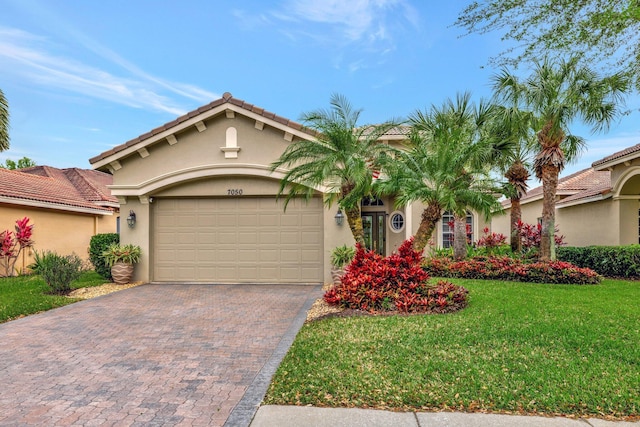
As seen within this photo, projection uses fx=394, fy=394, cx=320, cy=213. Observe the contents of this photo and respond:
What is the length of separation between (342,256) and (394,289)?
302 centimetres

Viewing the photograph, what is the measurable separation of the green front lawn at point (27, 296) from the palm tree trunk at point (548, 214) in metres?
13.7

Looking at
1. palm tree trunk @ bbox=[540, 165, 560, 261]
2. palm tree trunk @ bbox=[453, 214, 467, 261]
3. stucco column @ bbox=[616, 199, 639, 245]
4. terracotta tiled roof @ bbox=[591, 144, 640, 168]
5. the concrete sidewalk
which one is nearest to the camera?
the concrete sidewalk

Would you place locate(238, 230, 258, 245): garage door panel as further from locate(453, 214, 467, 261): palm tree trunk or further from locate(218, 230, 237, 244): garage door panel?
locate(453, 214, 467, 261): palm tree trunk

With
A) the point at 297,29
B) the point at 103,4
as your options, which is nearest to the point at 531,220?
the point at 297,29

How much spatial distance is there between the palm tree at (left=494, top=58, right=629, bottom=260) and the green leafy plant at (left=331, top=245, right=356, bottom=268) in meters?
6.59

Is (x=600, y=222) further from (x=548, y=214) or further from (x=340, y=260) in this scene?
(x=340, y=260)

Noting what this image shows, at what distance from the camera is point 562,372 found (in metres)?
4.42

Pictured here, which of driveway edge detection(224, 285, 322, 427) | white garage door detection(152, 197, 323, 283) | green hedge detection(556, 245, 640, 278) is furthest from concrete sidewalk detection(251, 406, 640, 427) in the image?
green hedge detection(556, 245, 640, 278)

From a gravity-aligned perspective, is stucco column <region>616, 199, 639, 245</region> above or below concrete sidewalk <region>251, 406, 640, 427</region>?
above

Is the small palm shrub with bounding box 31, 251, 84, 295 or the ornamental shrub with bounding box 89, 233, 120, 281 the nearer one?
the small palm shrub with bounding box 31, 251, 84, 295

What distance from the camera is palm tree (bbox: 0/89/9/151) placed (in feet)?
47.0

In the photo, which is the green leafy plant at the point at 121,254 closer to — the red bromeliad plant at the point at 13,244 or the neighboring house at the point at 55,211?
the red bromeliad plant at the point at 13,244

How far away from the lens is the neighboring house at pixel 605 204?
1443cm

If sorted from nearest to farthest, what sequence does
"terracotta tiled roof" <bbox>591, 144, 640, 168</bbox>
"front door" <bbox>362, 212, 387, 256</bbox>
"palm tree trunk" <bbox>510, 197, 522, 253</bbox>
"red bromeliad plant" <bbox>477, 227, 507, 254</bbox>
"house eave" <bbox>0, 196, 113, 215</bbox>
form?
"terracotta tiled roof" <bbox>591, 144, 640, 168</bbox>, "house eave" <bbox>0, 196, 113, 215</bbox>, "front door" <bbox>362, 212, 387, 256</bbox>, "red bromeliad plant" <bbox>477, 227, 507, 254</bbox>, "palm tree trunk" <bbox>510, 197, 522, 253</bbox>
